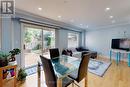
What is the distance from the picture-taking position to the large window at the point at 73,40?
6.54 meters

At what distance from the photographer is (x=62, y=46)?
5.62 metres

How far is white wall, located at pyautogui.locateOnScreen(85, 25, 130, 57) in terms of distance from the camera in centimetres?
541

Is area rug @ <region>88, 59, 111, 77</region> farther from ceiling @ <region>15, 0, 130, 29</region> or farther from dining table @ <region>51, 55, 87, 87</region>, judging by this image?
ceiling @ <region>15, 0, 130, 29</region>

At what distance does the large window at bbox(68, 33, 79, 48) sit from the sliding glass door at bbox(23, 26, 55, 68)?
1932 mm

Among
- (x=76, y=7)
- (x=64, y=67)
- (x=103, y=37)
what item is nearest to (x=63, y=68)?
(x=64, y=67)

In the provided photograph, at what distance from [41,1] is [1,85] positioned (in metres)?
2.39

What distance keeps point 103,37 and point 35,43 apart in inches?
189

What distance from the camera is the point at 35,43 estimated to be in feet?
14.1

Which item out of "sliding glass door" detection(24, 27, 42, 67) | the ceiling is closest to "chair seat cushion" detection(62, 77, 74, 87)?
the ceiling

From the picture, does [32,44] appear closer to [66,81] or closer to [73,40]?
[66,81]

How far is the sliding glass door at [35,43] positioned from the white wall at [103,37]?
12.1ft

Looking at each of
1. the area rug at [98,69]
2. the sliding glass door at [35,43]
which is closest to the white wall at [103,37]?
the area rug at [98,69]

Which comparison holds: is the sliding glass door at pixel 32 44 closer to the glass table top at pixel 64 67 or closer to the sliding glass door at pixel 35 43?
the sliding glass door at pixel 35 43

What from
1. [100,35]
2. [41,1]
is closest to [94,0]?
[41,1]
